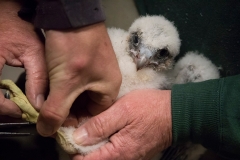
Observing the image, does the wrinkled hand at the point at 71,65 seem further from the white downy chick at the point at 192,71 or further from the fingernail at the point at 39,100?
the white downy chick at the point at 192,71

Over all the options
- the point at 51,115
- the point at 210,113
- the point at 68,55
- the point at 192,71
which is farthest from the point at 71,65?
the point at 192,71

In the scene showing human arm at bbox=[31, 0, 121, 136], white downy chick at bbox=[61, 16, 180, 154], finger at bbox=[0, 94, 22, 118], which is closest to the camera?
human arm at bbox=[31, 0, 121, 136]

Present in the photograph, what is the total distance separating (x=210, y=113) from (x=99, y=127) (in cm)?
32

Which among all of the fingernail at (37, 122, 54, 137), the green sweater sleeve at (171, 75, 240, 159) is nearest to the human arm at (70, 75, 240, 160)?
the green sweater sleeve at (171, 75, 240, 159)

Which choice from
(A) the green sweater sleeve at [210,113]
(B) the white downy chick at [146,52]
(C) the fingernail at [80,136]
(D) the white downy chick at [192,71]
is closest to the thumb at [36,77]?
(C) the fingernail at [80,136]

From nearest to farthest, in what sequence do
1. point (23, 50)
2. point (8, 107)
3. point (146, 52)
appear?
1. point (8, 107)
2. point (23, 50)
3. point (146, 52)

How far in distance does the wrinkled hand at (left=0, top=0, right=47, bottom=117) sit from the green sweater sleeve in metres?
0.40

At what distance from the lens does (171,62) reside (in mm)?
1234

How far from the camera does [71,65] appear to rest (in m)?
0.75

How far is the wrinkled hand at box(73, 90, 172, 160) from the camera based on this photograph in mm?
945

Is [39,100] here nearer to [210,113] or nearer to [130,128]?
[130,128]

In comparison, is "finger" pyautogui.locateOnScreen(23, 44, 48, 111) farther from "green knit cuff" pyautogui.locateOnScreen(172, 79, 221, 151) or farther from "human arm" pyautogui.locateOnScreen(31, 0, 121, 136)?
"green knit cuff" pyautogui.locateOnScreen(172, 79, 221, 151)

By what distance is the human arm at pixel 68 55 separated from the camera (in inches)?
29.6

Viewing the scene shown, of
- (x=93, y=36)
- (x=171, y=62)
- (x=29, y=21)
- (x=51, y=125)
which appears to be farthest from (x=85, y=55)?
(x=171, y=62)
